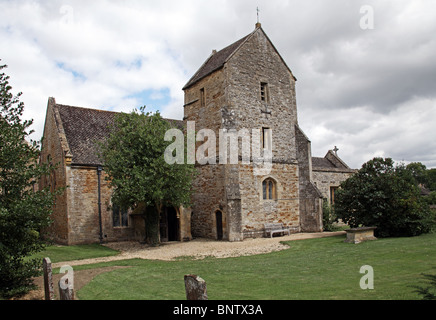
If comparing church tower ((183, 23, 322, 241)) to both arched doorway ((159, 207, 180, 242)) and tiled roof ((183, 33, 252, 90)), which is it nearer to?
tiled roof ((183, 33, 252, 90))

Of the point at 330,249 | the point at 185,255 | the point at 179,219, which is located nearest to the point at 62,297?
the point at 185,255

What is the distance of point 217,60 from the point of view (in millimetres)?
22906

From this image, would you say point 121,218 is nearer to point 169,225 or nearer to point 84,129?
point 169,225

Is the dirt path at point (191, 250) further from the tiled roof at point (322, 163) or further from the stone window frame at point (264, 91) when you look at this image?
the tiled roof at point (322, 163)

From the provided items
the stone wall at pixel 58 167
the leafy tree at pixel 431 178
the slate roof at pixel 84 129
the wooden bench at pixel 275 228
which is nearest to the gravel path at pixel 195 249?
the wooden bench at pixel 275 228

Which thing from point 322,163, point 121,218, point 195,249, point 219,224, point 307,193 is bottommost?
point 195,249

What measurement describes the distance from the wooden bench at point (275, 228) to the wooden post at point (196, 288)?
15.4 meters

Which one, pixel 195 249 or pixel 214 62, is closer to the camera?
pixel 195 249

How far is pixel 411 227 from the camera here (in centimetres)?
1616

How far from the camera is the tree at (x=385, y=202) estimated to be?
16.3m

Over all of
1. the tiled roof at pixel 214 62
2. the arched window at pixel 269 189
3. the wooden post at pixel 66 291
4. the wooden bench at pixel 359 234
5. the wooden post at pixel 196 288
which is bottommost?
the wooden bench at pixel 359 234

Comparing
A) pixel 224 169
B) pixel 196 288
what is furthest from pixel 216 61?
pixel 196 288

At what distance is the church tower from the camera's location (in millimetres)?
20266
